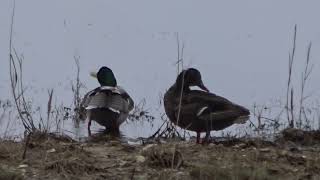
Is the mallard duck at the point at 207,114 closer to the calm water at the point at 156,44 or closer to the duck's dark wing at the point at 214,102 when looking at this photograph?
the duck's dark wing at the point at 214,102

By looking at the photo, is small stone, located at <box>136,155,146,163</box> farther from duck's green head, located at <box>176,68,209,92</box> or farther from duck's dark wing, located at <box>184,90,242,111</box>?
duck's green head, located at <box>176,68,209,92</box>

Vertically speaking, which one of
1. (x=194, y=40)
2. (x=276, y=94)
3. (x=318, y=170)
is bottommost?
(x=318, y=170)

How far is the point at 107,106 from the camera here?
453 inches

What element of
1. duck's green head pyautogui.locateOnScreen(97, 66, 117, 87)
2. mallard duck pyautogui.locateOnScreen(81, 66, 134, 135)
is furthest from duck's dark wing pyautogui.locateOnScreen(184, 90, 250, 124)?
duck's green head pyautogui.locateOnScreen(97, 66, 117, 87)

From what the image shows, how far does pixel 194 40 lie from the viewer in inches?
674

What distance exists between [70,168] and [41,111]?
4.82 meters

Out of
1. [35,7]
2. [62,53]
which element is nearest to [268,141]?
[62,53]

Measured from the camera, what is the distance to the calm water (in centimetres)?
1303

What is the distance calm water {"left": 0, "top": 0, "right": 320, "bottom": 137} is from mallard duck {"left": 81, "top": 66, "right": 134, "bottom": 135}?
0.28 m

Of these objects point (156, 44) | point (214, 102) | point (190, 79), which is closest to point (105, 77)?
point (190, 79)

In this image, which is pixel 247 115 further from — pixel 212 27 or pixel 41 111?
pixel 212 27

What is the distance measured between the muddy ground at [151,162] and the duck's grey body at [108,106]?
3.51 metres

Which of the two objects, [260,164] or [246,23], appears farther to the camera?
[246,23]

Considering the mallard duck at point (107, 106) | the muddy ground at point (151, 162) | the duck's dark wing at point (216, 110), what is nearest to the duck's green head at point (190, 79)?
Answer: the duck's dark wing at point (216, 110)
